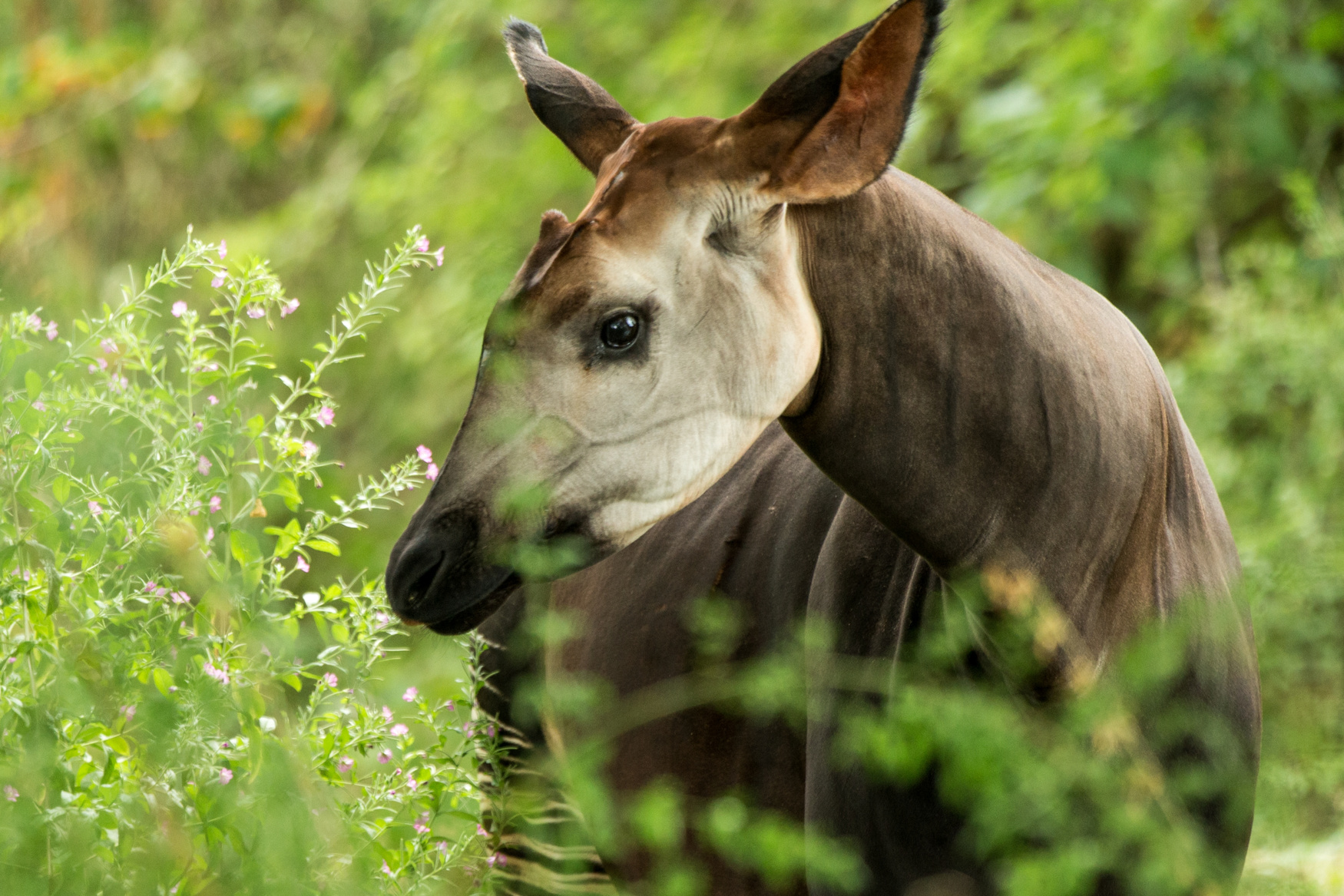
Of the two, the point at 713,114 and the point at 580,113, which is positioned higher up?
the point at 713,114

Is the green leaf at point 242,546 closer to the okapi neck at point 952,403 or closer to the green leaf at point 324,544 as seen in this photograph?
the green leaf at point 324,544

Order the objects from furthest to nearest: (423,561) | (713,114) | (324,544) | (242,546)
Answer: (713,114)
(423,561)
(324,544)
(242,546)

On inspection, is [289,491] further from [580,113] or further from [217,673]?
[580,113]

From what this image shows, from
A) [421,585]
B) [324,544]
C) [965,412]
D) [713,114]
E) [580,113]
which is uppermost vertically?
[713,114]

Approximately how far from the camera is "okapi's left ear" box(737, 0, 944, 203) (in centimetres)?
169

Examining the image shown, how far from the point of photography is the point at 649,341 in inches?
70.4

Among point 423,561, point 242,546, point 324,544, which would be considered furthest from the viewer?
point 423,561

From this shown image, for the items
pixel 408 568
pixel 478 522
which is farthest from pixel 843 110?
pixel 408 568

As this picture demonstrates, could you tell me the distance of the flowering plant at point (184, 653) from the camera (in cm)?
137

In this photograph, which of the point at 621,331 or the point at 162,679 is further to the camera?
the point at 621,331

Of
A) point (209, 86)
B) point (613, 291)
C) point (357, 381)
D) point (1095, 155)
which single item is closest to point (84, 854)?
point (613, 291)

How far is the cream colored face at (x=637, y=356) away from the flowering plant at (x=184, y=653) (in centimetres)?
14

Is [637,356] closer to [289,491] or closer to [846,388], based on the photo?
[846,388]

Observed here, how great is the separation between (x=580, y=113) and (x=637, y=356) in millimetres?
530
